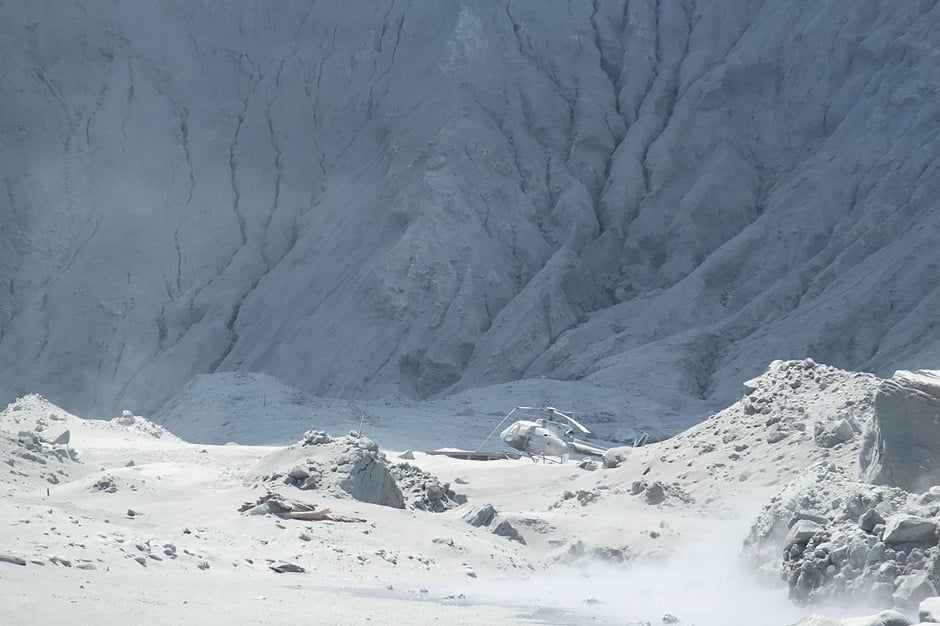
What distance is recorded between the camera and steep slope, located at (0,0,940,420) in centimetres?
5494

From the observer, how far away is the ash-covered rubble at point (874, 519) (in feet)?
42.3

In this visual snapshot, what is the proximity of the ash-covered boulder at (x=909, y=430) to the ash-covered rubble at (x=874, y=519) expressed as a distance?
11 millimetres

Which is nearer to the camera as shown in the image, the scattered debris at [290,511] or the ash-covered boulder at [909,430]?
the ash-covered boulder at [909,430]

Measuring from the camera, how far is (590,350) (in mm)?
54344

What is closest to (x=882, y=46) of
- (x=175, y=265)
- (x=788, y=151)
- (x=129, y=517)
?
(x=788, y=151)

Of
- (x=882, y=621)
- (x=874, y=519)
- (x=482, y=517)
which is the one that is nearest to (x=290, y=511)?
(x=482, y=517)

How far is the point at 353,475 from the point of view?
20641 mm

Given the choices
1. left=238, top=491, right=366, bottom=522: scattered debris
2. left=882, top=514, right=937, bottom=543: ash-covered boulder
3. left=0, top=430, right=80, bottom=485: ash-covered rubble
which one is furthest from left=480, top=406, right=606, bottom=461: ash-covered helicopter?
left=882, top=514, right=937, bottom=543: ash-covered boulder

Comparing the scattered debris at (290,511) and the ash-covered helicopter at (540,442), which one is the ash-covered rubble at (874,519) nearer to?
the scattered debris at (290,511)

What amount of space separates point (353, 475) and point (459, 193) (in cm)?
4215

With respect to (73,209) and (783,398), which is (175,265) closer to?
(73,209)

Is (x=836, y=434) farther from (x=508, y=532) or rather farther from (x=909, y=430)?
(x=508, y=532)

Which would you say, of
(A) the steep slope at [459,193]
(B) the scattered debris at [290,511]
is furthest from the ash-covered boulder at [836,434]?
(A) the steep slope at [459,193]

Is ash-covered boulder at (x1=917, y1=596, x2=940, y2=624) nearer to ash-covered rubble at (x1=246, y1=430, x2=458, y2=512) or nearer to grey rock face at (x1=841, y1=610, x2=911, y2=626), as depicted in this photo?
grey rock face at (x1=841, y1=610, x2=911, y2=626)
